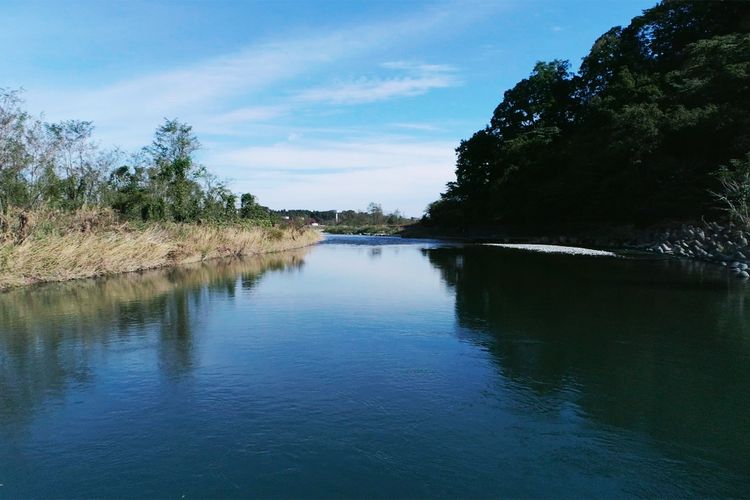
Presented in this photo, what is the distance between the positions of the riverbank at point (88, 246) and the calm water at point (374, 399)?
3134mm

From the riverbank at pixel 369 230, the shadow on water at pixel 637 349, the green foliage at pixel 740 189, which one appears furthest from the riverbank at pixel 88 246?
the riverbank at pixel 369 230

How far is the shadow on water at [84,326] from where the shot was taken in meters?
5.10

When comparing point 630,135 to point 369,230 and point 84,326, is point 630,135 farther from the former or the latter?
point 369,230

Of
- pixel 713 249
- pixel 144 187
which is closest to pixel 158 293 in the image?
pixel 144 187

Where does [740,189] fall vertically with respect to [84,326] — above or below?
above

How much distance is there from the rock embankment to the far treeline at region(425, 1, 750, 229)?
1.03m

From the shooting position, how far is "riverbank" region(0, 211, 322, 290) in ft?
39.9

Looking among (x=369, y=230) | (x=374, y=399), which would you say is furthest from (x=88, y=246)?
Answer: (x=369, y=230)

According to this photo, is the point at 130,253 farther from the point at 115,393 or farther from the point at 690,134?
the point at 690,134

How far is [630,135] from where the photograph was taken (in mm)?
29625

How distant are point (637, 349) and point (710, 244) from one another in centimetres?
1728

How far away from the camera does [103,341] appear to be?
6.72 m

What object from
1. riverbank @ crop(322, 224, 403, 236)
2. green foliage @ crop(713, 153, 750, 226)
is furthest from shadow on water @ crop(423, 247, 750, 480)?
riverbank @ crop(322, 224, 403, 236)

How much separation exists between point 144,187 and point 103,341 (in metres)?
16.7
